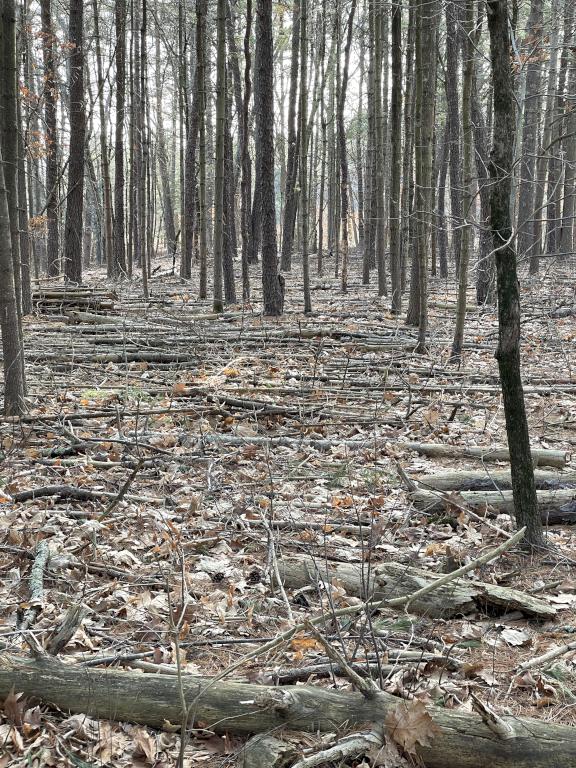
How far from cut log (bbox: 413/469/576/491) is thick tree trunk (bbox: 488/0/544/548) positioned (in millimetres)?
927

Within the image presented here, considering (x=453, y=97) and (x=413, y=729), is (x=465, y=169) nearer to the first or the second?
(x=413, y=729)

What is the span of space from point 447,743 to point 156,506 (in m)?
3.04

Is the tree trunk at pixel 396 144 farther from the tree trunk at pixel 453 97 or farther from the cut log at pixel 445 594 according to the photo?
the cut log at pixel 445 594

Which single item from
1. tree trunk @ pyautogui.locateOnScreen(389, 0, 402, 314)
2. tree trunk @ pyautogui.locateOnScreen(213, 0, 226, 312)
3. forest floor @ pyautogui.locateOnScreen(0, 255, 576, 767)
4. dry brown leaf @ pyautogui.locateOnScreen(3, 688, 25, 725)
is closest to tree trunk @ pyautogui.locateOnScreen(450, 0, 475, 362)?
forest floor @ pyautogui.locateOnScreen(0, 255, 576, 767)

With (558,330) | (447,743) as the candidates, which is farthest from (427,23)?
(447,743)

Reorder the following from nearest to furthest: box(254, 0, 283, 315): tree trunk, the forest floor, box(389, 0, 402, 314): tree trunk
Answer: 1. the forest floor
2. box(389, 0, 402, 314): tree trunk
3. box(254, 0, 283, 315): tree trunk

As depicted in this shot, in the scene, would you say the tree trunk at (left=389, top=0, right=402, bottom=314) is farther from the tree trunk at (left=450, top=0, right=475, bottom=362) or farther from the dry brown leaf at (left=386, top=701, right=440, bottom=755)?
the dry brown leaf at (left=386, top=701, right=440, bottom=755)

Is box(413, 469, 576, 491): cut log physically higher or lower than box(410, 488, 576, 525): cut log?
higher

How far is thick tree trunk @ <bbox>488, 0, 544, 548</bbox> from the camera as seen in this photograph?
3887 millimetres

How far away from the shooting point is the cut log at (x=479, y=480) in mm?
5155

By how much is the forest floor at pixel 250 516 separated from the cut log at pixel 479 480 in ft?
0.41

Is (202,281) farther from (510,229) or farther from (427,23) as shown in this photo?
(510,229)

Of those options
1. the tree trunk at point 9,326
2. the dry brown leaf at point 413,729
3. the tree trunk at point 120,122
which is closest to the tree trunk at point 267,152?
the tree trunk at point 120,122

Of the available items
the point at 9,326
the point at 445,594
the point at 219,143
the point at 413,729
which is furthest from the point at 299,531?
the point at 219,143
